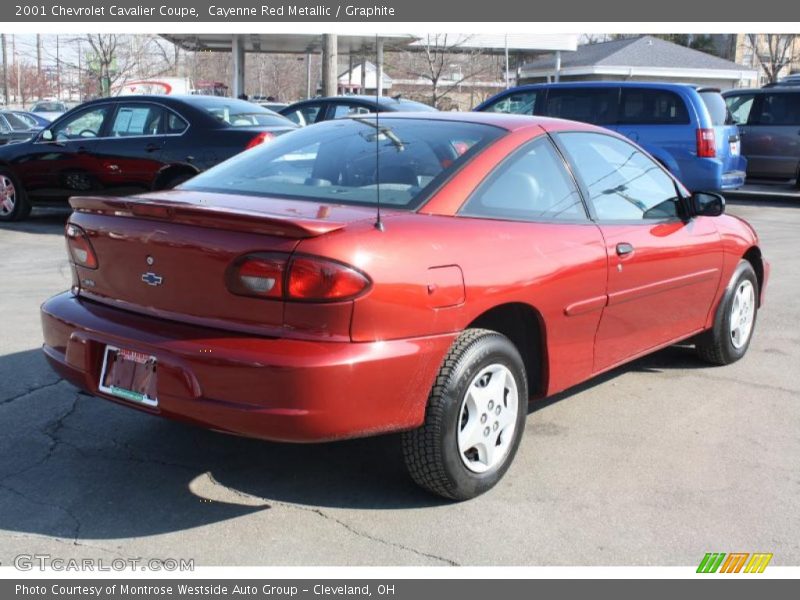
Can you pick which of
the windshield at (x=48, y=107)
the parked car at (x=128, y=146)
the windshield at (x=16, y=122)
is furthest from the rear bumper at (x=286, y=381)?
the windshield at (x=48, y=107)

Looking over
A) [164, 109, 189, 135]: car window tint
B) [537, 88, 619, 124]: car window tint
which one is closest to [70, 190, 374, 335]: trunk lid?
[164, 109, 189, 135]: car window tint

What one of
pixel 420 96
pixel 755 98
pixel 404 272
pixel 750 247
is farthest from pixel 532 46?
pixel 404 272

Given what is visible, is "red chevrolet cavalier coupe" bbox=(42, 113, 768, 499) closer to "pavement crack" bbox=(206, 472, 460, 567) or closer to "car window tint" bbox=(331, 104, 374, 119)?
"pavement crack" bbox=(206, 472, 460, 567)

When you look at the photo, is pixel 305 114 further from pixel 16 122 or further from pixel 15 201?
pixel 16 122

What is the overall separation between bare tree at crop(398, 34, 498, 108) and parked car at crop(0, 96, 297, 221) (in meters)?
20.7

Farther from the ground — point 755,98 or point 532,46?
point 532,46

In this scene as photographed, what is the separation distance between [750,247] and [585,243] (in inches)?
81.9

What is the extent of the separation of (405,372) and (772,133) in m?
14.0

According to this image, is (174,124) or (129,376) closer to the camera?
(129,376)

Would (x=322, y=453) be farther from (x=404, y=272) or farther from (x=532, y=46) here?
(x=532, y=46)

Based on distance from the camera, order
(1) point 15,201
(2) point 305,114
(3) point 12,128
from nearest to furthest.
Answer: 1. (1) point 15,201
2. (2) point 305,114
3. (3) point 12,128

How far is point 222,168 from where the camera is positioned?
446 cm

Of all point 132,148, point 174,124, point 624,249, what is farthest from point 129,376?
point 132,148

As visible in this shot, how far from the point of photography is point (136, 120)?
10.6 m
